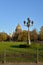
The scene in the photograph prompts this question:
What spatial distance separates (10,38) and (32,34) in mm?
28837

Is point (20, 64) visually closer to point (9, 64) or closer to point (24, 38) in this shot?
point (9, 64)

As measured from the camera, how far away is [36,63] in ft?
50.7

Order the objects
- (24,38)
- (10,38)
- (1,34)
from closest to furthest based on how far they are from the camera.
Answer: (24,38)
(1,34)
(10,38)

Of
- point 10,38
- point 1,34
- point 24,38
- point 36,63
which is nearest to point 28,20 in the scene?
point 36,63

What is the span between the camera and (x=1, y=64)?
574 inches

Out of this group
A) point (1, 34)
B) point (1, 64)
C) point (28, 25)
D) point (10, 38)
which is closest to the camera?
point (1, 64)

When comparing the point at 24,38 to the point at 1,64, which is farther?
the point at 24,38

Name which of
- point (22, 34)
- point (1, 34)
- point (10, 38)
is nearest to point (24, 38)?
point (22, 34)

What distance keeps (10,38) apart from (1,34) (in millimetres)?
14221

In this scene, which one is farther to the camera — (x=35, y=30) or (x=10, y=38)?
(x=10, y=38)

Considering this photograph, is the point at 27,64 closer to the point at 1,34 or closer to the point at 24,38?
the point at 24,38

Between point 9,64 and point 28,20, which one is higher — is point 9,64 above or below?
below

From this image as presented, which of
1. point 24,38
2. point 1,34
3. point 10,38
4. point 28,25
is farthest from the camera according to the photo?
point 10,38

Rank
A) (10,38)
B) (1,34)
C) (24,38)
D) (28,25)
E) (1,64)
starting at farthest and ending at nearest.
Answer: (10,38)
(1,34)
(24,38)
(28,25)
(1,64)
